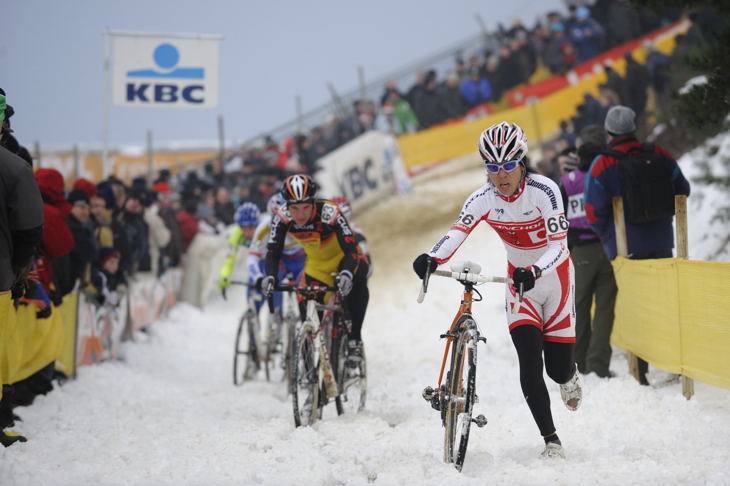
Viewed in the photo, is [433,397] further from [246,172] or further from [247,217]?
[246,172]

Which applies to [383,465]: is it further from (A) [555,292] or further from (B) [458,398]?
(A) [555,292]

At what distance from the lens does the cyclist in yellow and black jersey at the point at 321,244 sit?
8.30m

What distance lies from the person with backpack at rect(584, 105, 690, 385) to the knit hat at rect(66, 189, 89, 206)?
5687 millimetres

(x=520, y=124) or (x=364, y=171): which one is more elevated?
(x=520, y=124)

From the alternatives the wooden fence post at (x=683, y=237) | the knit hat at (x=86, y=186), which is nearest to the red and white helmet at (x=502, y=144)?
the wooden fence post at (x=683, y=237)

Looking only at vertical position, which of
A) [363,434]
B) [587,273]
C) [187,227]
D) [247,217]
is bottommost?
[363,434]

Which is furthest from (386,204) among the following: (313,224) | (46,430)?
(46,430)

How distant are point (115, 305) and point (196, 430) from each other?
4893 millimetres

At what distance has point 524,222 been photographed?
6398 mm

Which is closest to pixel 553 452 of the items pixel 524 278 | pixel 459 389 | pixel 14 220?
pixel 459 389

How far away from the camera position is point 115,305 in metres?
12.5

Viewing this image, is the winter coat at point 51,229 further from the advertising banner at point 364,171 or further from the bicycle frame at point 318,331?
the advertising banner at point 364,171

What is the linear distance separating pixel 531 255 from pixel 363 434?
205cm

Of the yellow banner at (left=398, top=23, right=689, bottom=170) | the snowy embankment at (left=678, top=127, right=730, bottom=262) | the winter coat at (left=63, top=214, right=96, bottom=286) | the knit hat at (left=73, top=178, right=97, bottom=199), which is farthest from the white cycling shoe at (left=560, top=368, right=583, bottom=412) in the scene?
the yellow banner at (left=398, top=23, right=689, bottom=170)
